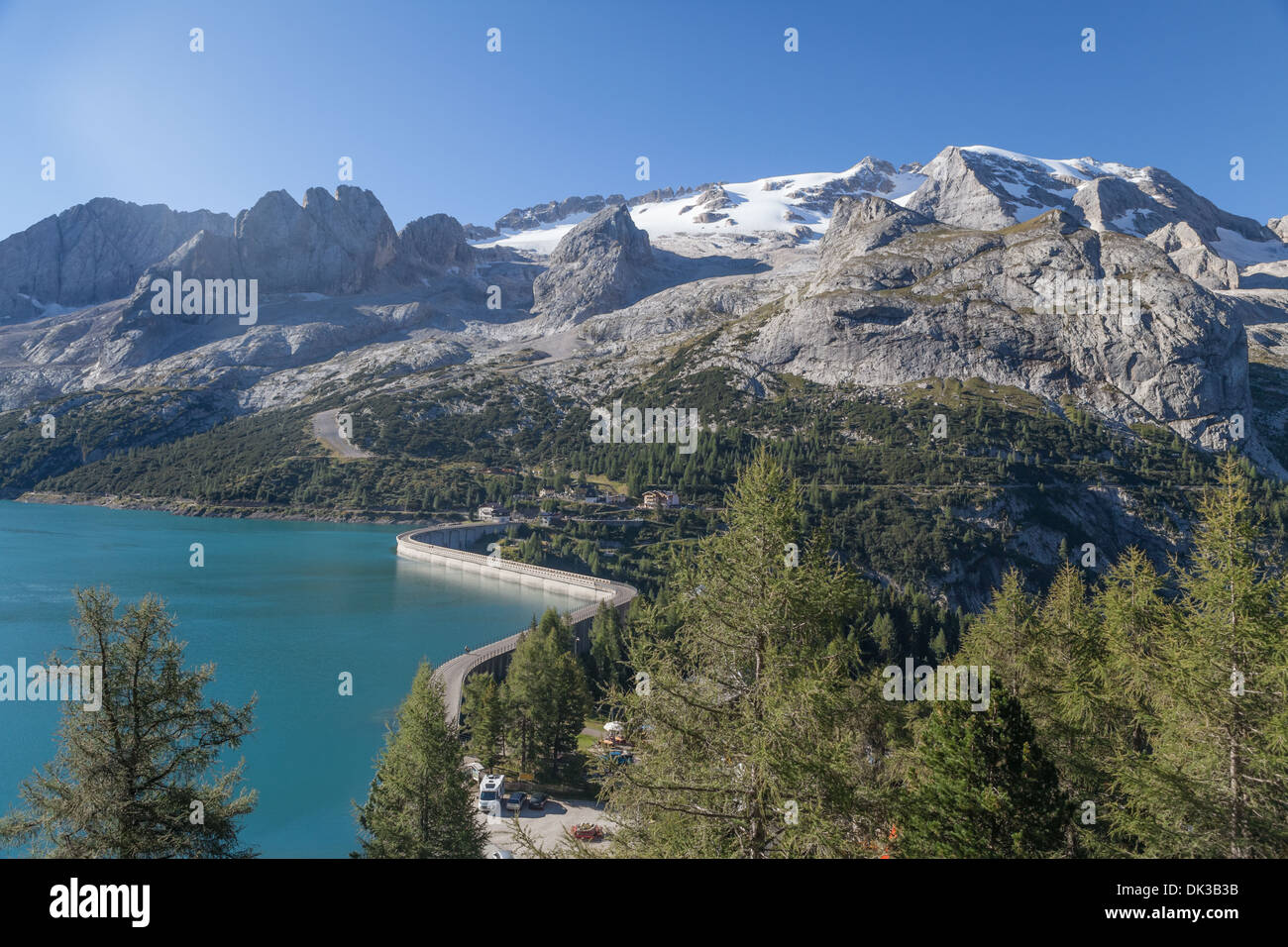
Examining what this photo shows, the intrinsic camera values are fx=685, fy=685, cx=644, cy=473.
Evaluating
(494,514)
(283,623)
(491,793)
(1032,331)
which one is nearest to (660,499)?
(494,514)

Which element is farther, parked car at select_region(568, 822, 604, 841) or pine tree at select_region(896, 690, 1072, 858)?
parked car at select_region(568, 822, 604, 841)

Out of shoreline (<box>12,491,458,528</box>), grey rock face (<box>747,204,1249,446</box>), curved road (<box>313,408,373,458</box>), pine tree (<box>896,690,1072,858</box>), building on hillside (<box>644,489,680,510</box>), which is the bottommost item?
shoreline (<box>12,491,458,528</box>)

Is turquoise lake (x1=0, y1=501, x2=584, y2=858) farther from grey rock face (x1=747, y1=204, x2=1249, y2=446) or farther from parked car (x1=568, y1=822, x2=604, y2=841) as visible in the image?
grey rock face (x1=747, y1=204, x2=1249, y2=446)

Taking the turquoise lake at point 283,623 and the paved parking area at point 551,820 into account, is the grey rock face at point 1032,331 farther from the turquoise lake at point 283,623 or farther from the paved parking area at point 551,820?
the paved parking area at point 551,820

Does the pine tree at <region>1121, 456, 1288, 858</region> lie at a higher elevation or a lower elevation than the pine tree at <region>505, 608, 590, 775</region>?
higher

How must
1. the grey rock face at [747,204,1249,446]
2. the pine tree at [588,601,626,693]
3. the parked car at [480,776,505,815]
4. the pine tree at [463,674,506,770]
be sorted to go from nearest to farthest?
the parked car at [480,776,505,815] < the pine tree at [463,674,506,770] < the pine tree at [588,601,626,693] < the grey rock face at [747,204,1249,446]

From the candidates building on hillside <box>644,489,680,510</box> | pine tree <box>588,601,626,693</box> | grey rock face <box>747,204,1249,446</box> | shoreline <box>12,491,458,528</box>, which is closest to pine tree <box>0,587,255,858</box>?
pine tree <box>588,601,626,693</box>
